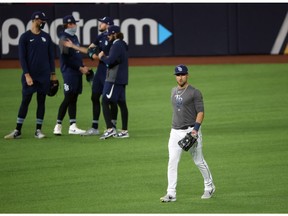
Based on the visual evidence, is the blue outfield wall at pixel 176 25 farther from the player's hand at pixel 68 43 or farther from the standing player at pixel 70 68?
the player's hand at pixel 68 43

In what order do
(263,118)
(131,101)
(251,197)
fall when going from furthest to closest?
(131,101) → (263,118) → (251,197)

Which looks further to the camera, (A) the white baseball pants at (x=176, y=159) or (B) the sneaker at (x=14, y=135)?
(B) the sneaker at (x=14, y=135)

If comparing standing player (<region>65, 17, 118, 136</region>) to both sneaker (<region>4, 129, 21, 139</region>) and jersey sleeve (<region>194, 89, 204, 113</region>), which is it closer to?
sneaker (<region>4, 129, 21, 139</region>)

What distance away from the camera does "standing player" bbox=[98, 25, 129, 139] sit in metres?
15.2

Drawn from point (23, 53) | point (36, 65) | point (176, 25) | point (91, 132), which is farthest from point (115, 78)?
point (176, 25)

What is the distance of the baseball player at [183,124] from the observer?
35.6 ft

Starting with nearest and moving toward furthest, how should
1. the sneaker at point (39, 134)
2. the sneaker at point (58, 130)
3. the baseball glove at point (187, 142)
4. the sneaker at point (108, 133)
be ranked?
the baseball glove at point (187, 142), the sneaker at point (108, 133), the sneaker at point (39, 134), the sneaker at point (58, 130)

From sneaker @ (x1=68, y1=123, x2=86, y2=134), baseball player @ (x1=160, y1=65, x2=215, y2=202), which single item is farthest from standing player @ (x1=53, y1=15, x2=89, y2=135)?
baseball player @ (x1=160, y1=65, x2=215, y2=202)

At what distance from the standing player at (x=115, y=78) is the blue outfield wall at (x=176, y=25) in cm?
1058

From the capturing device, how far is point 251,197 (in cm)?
1116

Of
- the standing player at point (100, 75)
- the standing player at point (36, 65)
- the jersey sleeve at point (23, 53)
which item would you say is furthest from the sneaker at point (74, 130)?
the jersey sleeve at point (23, 53)

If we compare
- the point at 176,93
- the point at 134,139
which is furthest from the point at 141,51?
the point at 176,93

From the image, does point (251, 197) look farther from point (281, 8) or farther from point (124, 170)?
point (281, 8)

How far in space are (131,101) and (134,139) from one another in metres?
4.72
